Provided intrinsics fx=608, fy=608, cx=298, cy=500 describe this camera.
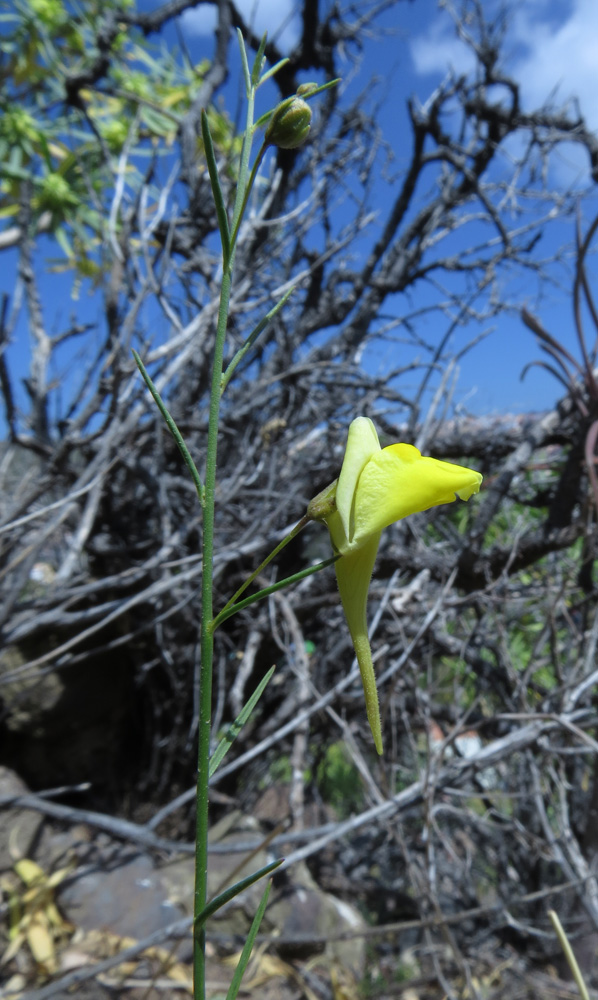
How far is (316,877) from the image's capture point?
253 centimetres

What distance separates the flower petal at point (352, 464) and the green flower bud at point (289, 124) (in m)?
0.26

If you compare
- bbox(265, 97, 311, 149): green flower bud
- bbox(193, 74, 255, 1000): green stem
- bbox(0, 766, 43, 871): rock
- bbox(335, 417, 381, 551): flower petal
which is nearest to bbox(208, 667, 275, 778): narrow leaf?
bbox(193, 74, 255, 1000): green stem

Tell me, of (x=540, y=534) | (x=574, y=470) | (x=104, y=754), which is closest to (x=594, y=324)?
(x=574, y=470)

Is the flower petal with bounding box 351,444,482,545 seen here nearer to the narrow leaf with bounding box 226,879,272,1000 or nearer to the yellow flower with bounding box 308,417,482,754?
the yellow flower with bounding box 308,417,482,754

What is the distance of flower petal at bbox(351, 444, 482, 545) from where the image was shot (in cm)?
49

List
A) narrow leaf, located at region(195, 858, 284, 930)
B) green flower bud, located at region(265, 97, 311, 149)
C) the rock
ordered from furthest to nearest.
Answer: the rock < green flower bud, located at region(265, 97, 311, 149) < narrow leaf, located at region(195, 858, 284, 930)

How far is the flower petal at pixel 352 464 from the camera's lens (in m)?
0.50

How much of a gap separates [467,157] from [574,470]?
225cm

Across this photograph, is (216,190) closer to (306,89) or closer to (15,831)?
(306,89)

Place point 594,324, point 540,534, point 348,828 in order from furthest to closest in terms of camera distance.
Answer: point 540,534, point 594,324, point 348,828

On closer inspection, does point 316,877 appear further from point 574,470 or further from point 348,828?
point 574,470

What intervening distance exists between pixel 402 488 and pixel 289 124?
13.5 inches

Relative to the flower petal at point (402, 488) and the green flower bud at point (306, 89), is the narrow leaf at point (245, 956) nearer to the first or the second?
the flower petal at point (402, 488)

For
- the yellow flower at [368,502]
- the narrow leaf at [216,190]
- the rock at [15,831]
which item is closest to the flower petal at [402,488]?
the yellow flower at [368,502]
